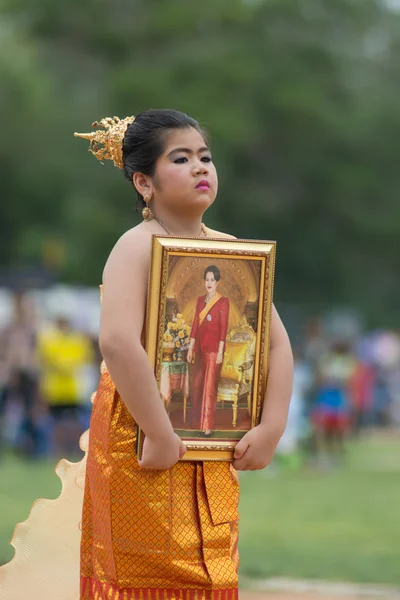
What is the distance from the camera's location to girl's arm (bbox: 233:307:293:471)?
370cm

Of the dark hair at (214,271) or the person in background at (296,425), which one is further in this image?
the person in background at (296,425)

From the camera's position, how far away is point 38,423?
1397cm

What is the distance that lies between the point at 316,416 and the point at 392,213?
24.2m

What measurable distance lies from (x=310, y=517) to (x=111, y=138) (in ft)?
19.3

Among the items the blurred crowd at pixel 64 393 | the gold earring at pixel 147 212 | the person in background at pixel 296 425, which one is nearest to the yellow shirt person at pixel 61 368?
the blurred crowd at pixel 64 393

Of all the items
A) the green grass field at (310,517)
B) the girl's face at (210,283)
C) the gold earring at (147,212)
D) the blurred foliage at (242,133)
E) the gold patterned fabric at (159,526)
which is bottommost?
the green grass field at (310,517)

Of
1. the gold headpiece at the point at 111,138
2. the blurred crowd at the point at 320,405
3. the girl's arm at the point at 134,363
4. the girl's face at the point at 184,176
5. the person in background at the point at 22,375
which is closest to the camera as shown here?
the girl's arm at the point at 134,363

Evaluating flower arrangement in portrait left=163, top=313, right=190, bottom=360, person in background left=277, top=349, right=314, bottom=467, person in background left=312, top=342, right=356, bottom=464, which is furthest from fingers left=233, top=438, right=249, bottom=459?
person in background left=312, top=342, right=356, bottom=464

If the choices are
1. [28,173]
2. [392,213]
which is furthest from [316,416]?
[28,173]

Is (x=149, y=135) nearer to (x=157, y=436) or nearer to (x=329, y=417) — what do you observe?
(x=157, y=436)

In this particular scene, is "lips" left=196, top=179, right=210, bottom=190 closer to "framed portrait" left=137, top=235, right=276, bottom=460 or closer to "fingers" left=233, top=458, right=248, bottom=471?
"framed portrait" left=137, top=235, right=276, bottom=460

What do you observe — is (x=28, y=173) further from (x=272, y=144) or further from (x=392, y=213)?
(x=392, y=213)

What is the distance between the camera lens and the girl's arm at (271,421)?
12.1 ft

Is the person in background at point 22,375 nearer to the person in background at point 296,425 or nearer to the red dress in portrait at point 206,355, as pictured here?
the person in background at point 296,425
